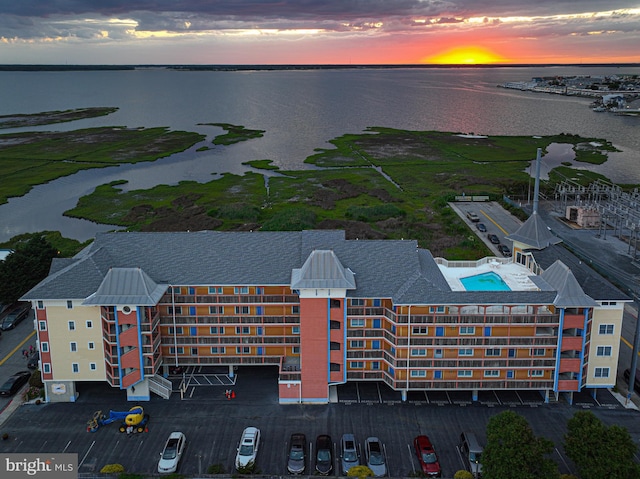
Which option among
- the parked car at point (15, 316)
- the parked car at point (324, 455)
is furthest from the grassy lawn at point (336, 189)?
the parked car at point (324, 455)

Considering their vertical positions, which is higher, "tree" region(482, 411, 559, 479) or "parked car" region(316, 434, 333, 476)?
"tree" region(482, 411, 559, 479)

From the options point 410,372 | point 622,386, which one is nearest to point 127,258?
point 410,372

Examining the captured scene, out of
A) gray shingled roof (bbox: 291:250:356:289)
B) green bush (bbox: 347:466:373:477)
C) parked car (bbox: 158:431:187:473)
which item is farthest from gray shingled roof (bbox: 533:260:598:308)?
parked car (bbox: 158:431:187:473)

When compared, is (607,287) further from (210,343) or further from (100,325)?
(100,325)

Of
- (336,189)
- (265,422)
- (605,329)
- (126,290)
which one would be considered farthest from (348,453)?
(336,189)

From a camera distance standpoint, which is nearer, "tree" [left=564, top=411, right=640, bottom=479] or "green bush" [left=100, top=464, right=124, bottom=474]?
"tree" [left=564, top=411, right=640, bottom=479]

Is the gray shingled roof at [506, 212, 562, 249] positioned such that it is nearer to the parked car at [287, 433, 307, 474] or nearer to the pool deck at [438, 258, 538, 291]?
the pool deck at [438, 258, 538, 291]
